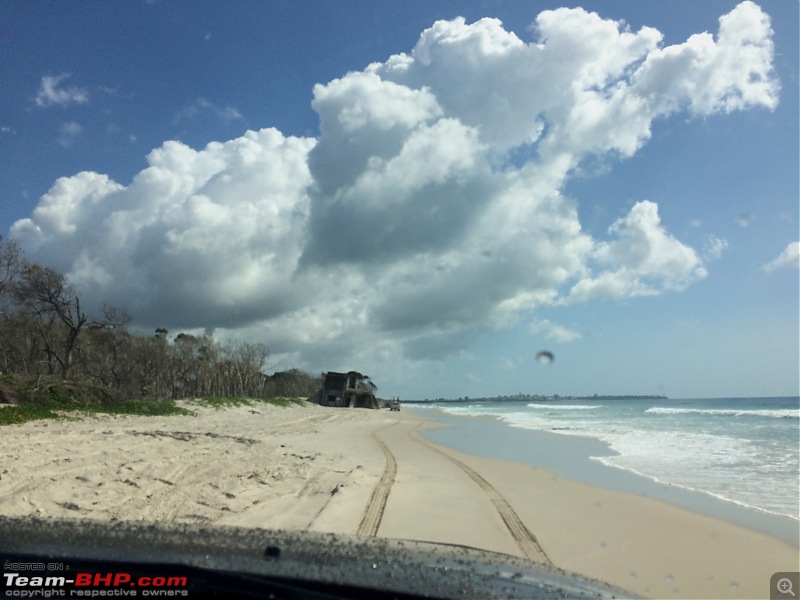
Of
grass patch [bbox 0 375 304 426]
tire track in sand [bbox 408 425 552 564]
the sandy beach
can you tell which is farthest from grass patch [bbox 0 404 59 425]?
tire track in sand [bbox 408 425 552 564]

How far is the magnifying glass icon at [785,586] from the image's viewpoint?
16.6 ft

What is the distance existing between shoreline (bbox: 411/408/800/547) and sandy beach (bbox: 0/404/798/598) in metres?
0.42

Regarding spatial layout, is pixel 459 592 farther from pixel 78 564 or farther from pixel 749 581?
pixel 749 581

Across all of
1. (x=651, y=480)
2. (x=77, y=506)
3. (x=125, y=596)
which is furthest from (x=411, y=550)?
(x=651, y=480)

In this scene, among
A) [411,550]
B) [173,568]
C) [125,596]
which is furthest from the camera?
[411,550]

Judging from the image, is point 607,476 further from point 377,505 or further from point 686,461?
point 377,505

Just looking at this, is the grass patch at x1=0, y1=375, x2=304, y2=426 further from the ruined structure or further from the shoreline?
the ruined structure

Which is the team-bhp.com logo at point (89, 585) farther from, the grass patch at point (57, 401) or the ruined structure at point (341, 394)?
the ruined structure at point (341, 394)

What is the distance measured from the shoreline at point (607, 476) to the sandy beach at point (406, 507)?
42 cm

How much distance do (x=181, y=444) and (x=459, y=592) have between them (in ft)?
35.0

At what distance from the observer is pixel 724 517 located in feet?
26.5
